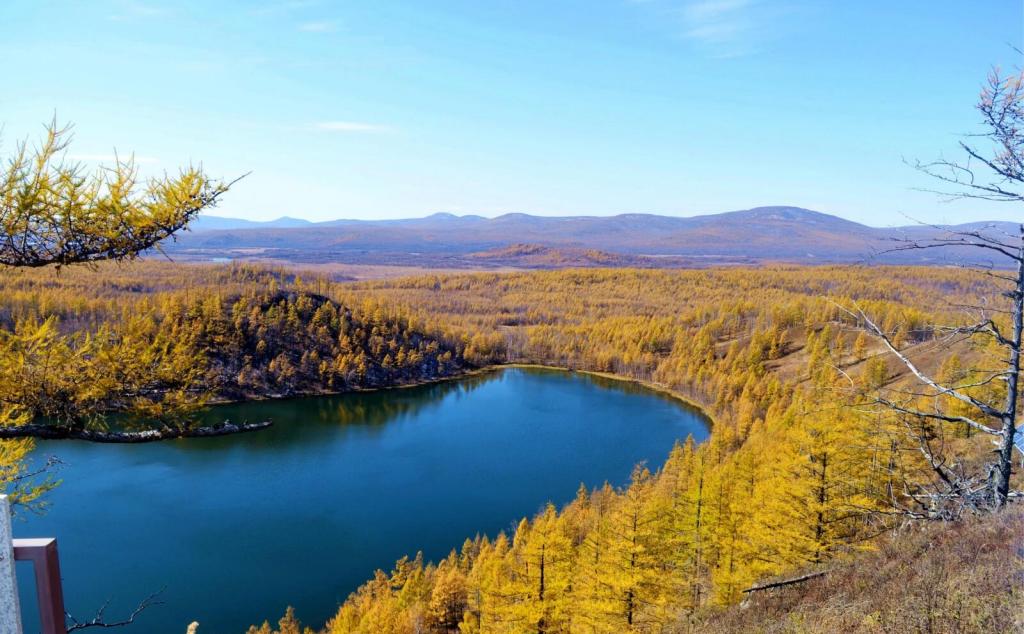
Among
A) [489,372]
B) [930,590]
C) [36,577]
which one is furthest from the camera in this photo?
[489,372]

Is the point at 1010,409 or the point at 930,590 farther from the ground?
the point at 1010,409

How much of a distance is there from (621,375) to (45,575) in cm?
7300

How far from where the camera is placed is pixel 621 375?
7344 cm

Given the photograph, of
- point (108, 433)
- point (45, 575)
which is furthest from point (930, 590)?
point (108, 433)

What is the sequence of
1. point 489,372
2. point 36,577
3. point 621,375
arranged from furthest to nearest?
point 489,372
point 621,375
point 36,577

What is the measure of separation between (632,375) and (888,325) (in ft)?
92.1

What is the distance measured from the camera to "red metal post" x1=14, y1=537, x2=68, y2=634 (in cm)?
251

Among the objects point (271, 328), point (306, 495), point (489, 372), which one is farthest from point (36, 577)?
point (489, 372)

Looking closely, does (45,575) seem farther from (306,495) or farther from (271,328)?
(271,328)

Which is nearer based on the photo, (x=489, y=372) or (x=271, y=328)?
(x=271, y=328)

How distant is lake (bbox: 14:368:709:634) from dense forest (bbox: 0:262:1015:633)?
3.53 metres

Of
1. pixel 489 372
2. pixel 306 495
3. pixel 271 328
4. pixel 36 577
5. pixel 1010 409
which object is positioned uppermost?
pixel 1010 409

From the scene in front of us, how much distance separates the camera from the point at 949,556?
6.18 m

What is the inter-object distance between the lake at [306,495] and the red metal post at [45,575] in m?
19.8
